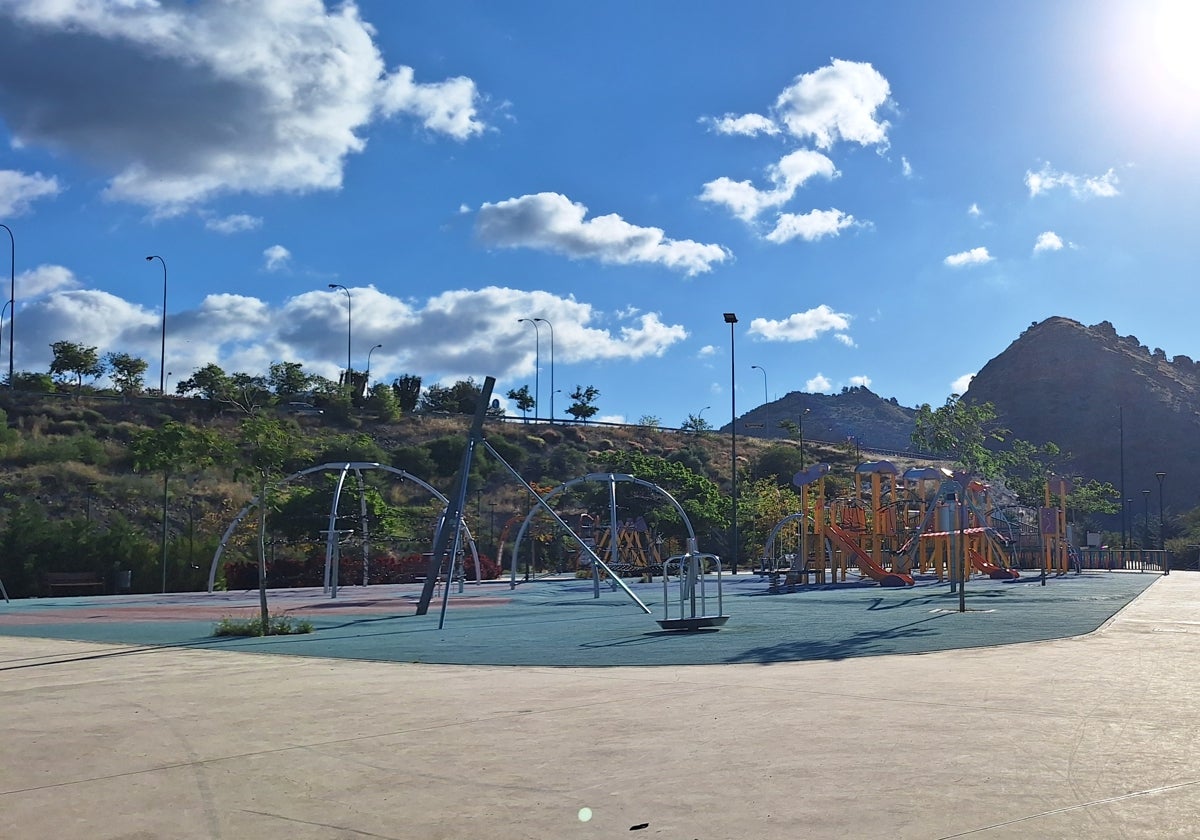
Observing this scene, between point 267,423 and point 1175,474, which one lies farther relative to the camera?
point 1175,474

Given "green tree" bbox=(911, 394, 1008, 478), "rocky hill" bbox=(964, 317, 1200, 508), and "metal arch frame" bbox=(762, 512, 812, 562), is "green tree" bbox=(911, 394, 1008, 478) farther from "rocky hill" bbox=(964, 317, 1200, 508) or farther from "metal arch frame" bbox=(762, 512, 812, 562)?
"rocky hill" bbox=(964, 317, 1200, 508)

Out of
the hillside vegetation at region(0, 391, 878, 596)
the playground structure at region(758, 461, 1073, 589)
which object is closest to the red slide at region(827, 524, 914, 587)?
the playground structure at region(758, 461, 1073, 589)

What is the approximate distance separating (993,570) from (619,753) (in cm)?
3636

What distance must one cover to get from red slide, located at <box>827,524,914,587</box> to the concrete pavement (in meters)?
24.1

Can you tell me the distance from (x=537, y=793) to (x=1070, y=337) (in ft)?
586

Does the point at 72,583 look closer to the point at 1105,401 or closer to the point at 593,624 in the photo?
the point at 593,624

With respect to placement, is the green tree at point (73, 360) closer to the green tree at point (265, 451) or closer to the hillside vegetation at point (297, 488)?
the hillside vegetation at point (297, 488)

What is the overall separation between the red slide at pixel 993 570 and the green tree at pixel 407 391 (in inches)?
2498

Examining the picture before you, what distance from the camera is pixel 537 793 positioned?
631 cm

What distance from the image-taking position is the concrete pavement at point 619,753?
5.66m

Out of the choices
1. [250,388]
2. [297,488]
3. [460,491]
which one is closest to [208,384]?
[250,388]

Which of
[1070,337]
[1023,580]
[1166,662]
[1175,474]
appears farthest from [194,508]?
[1070,337]

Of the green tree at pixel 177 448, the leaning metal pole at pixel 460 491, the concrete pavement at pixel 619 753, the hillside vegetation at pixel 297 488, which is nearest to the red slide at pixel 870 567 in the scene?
the hillside vegetation at pixel 297 488

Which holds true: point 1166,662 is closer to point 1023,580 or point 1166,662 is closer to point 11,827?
point 11,827
